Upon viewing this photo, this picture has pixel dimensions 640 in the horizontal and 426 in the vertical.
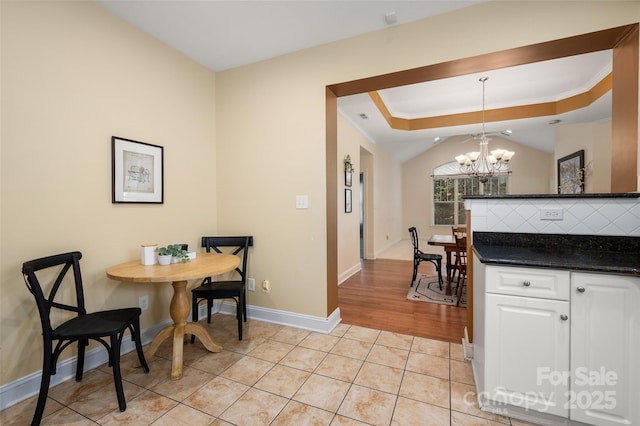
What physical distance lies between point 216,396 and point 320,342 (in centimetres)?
96

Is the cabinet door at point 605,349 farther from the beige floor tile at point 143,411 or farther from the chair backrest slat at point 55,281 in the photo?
the chair backrest slat at point 55,281

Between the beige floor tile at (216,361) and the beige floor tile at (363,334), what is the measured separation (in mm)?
992

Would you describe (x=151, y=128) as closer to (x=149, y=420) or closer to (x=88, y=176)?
(x=88, y=176)

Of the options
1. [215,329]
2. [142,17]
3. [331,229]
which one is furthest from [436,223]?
[142,17]

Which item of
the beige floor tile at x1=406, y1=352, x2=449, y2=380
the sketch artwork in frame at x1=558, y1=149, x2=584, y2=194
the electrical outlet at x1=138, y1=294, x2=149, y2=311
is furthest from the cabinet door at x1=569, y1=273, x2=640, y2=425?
the sketch artwork in frame at x1=558, y1=149, x2=584, y2=194

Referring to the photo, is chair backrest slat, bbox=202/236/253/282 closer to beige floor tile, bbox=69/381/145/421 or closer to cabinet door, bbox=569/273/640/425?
beige floor tile, bbox=69/381/145/421

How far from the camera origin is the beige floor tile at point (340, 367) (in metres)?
1.93

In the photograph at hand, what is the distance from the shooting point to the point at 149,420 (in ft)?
4.96

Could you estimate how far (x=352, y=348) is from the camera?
230 centimetres

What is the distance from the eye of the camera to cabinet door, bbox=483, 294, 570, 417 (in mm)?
1386

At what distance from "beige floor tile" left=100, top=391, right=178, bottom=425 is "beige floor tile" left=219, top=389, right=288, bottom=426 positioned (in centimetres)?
37

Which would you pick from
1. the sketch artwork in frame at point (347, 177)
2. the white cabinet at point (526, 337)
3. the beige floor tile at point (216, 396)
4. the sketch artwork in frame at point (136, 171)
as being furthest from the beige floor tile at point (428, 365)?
the sketch artwork in frame at point (347, 177)

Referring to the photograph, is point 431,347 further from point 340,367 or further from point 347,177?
point 347,177

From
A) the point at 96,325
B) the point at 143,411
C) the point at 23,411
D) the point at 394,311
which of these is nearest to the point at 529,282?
the point at 394,311
